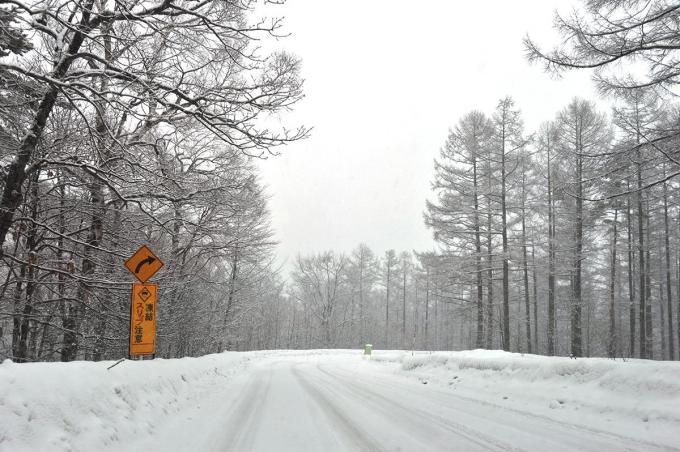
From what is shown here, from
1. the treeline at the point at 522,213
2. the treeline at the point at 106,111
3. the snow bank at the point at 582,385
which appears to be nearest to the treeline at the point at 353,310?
the treeline at the point at 522,213

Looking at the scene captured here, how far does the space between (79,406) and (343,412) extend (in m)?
3.77

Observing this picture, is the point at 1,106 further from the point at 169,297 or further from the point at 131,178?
the point at 169,297

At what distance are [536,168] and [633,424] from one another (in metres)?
21.7

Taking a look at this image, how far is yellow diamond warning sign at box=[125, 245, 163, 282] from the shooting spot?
7.69m

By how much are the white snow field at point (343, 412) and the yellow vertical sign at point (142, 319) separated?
1.11 ft

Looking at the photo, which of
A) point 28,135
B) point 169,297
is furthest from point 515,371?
point 169,297

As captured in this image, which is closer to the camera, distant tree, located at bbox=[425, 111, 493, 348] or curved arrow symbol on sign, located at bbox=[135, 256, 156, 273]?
curved arrow symbol on sign, located at bbox=[135, 256, 156, 273]

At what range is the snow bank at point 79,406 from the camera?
154 inches

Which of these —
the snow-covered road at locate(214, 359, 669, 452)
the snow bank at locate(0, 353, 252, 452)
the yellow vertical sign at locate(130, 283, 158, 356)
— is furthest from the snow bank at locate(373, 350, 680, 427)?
the yellow vertical sign at locate(130, 283, 158, 356)

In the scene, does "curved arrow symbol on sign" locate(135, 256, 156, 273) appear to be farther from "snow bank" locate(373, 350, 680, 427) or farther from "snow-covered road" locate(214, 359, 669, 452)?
"snow bank" locate(373, 350, 680, 427)

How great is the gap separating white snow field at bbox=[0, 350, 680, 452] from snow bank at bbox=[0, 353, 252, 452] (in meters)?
0.01

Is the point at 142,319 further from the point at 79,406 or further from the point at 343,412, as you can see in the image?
the point at 343,412

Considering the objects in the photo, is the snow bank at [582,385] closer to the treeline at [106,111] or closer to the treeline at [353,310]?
the treeline at [106,111]

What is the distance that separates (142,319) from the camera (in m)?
7.93
